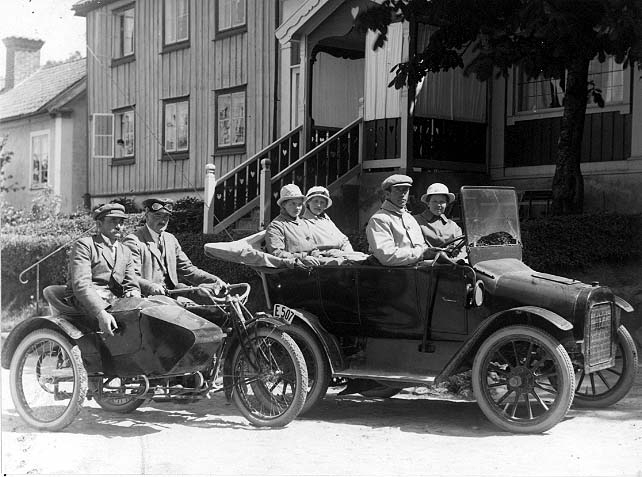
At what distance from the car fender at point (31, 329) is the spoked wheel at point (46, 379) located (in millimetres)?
38

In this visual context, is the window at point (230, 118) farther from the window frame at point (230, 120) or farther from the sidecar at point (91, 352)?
the sidecar at point (91, 352)

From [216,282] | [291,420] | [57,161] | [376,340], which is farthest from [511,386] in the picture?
[57,161]

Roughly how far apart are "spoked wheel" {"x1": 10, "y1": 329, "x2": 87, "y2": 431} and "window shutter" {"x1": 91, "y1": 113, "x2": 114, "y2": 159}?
13888 mm

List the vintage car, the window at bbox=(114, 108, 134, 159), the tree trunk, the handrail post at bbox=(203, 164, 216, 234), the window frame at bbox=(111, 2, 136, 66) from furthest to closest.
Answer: the window at bbox=(114, 108, 134, 159) → the window frame at bbox=(111, 2, 136, 66) → the handrail post at bbox=(203, 164, 216, 234) → the tree trunk → the vintage car

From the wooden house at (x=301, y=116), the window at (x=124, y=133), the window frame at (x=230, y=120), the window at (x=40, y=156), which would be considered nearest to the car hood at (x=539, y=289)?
the wooden house at (x=301, y=116)

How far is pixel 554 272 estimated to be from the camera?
1051cm

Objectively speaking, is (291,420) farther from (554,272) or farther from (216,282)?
(554,272)

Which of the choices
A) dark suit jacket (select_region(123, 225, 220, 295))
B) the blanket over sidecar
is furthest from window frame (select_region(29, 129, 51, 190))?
the blanket over sidecar

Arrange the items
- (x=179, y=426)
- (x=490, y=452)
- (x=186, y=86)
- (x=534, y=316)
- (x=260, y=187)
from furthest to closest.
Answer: (x=186, y=86)
(x=260, y=187)
(x=179, y=426)
(x=534, y=316)
(x=490, y=452)

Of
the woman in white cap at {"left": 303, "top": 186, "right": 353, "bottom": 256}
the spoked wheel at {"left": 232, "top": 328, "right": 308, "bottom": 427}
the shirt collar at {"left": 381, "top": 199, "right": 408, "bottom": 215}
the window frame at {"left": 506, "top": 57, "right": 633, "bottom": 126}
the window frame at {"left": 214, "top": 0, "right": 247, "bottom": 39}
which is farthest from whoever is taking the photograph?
the window frame at {"left": 214, "top": 0, "right": 247, "bottom": 39}

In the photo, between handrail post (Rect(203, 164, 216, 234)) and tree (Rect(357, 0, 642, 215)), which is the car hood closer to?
tree (Rect(357, 0, 642, 215))

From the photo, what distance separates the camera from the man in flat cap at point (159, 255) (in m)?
6.93

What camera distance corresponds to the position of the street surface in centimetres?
541

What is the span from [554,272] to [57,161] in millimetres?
13925
